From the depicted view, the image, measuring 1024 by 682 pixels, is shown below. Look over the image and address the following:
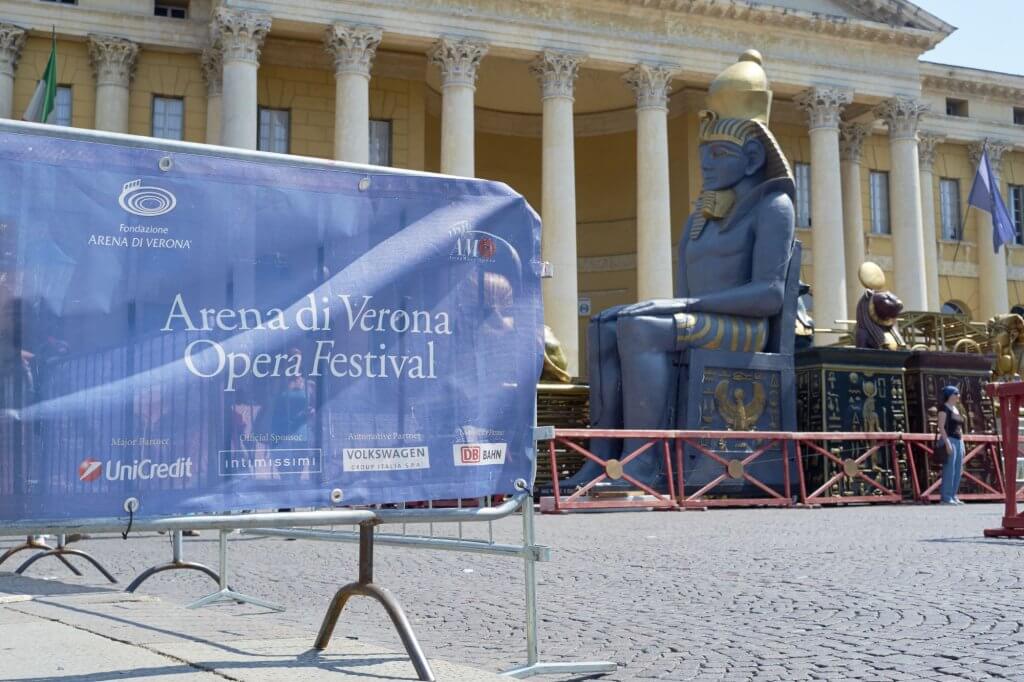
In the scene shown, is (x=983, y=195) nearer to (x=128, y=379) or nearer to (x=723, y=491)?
(x=723, y=491)

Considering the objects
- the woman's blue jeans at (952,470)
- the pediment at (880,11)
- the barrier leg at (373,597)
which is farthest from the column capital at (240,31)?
the barrier leg at (373,597)

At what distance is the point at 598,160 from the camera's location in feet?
151

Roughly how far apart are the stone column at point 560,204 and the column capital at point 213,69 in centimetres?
938

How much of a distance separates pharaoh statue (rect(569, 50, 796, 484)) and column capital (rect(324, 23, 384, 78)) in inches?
778

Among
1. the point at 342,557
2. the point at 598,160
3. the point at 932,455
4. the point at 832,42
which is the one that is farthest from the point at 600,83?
the point at 342,557

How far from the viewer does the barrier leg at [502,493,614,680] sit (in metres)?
4.30

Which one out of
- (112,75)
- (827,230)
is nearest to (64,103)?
(112,75)

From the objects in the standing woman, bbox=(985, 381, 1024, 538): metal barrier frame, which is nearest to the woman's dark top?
the standing woman

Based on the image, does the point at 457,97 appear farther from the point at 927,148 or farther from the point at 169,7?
the point at 927,148

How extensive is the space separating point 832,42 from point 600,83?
7.89 metres

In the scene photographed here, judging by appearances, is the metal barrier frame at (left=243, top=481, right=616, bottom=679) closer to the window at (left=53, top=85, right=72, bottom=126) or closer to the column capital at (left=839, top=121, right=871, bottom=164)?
the window at (left=53, top=85, right=72, bottom=126)

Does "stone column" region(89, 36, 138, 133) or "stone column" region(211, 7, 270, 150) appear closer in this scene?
"stone column" region(211, 7, 270, 150)

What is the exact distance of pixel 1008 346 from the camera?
24.1 meters

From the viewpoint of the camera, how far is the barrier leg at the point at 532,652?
14.1ft
